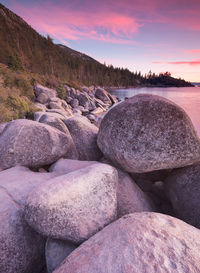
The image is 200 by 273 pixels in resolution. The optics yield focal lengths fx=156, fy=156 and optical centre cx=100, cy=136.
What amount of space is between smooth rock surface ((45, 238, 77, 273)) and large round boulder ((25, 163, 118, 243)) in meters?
0.20

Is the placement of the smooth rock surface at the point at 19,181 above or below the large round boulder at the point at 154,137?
below

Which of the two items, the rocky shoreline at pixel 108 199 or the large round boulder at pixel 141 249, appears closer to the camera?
the large round boulder at pixel 141 249

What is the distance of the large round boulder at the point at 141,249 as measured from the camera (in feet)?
4.28

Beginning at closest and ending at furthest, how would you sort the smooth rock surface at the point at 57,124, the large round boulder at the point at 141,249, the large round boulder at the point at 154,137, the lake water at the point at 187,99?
the large round boulder at the point at 141,249
the large round boulder at the point at 154,137
the smooth rock surface at the point at 57,124
the lake water at the point at 187,99

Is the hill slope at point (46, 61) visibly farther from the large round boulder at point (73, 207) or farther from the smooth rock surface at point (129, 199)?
the large round boulder at point (73, 207)

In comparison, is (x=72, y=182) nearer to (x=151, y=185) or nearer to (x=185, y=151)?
(x=185, y=151)

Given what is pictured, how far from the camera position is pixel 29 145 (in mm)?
3271

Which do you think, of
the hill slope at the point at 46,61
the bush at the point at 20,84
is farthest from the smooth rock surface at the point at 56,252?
the hill slope at the point at 46,61

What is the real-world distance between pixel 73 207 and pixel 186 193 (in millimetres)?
2125

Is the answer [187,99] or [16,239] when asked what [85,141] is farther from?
[187,99]

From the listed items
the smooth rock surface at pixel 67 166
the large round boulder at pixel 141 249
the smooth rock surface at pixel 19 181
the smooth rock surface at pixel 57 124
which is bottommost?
the smooth rock surface at pixel 19 181

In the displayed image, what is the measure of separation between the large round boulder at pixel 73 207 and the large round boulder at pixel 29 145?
1199mm

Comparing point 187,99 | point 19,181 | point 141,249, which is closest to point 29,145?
point 19,181

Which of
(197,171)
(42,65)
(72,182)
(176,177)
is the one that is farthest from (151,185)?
(42,65)
